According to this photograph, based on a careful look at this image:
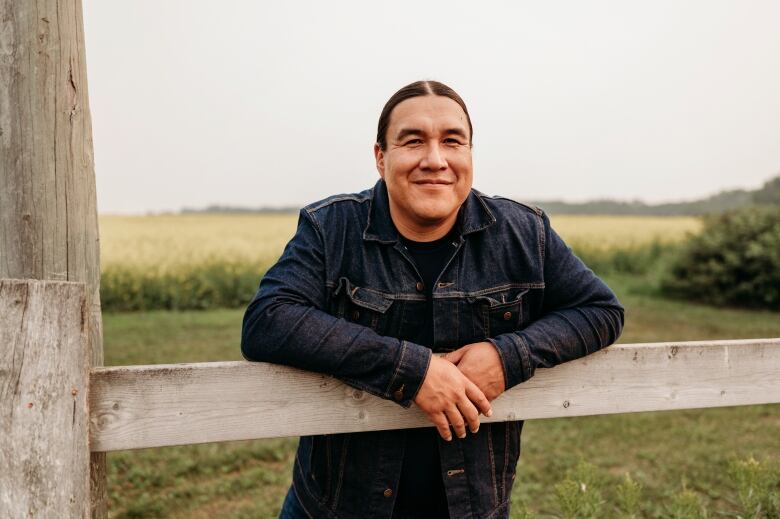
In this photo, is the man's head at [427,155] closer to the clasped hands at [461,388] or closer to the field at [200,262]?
the clasped hands at [461,388]

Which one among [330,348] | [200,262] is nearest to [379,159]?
[330,348]

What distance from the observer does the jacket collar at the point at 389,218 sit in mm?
1967

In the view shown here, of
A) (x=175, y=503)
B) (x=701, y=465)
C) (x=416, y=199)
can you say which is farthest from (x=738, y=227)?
(x=416, y=199)

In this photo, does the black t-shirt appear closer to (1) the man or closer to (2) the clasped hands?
→ (1) the man

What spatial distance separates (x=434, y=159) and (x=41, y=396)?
45.8 inches

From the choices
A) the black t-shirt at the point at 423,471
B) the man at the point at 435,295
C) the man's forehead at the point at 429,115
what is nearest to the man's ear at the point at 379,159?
the man at the point at 435,295

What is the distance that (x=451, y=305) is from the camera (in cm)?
194

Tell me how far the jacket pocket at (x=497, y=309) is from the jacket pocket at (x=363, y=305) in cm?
27

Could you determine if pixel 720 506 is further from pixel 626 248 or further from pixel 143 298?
pixel 626 248

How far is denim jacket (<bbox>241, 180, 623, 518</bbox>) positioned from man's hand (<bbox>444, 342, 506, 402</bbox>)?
0.10ft

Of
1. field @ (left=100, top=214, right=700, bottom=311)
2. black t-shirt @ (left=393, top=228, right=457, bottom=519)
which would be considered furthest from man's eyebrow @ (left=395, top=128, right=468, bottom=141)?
field @ (left=100, top=214, right=700, bottom=311)

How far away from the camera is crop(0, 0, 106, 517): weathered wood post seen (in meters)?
1.63

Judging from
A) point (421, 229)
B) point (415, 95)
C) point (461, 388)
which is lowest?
point (461, 388)

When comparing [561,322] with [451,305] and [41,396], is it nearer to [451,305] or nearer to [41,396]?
[451,305]
